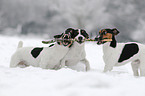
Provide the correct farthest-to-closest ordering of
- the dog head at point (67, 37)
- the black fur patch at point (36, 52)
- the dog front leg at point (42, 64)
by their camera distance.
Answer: the black fur patch at point (36, 52) → the dog front leg at point (42, 64) → the dog head at point (67, 37)

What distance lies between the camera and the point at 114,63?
221cm

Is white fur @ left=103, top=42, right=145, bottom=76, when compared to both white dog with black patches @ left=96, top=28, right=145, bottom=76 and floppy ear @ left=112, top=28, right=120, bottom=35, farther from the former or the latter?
floppy ear @ left=112, top=28, right=120, bottom=35

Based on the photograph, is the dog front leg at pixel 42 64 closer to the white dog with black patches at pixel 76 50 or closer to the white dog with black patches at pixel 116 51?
the white dog with black patches at pixel 76 50

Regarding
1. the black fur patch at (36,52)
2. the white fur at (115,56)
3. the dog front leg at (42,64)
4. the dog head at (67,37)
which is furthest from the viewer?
the black fur patch at (36,52)

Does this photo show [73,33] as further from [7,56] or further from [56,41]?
[7,56]

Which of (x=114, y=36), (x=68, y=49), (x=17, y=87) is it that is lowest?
(x=17, y=87)

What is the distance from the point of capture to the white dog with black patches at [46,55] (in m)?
2.43

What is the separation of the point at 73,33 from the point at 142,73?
128 centimetres

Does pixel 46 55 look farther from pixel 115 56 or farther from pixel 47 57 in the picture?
pixel 115 56

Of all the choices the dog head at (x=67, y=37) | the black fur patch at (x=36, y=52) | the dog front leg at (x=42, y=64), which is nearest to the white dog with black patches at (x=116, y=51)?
the dog head at (x=67, y=37)

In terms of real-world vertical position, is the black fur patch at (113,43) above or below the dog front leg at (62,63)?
→ above

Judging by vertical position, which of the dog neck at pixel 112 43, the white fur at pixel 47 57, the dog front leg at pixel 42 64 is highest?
the dog neck at pixel 112 43

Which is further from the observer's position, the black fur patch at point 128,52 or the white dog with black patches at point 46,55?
the white dog with black patches at point 46,55

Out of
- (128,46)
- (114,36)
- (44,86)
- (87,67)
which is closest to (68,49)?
(87,67)
